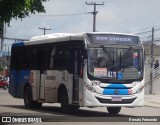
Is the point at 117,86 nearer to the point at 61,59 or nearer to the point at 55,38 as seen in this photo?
the point at 61,59

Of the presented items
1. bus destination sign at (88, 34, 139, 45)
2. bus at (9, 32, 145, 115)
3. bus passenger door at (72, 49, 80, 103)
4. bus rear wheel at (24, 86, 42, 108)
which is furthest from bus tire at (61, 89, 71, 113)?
bus rear wheel at (24, 86, 42, 108)

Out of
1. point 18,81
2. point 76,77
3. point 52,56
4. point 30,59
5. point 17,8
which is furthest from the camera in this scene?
point 18,81

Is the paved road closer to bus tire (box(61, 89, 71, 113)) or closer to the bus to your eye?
bus tire (box(61, 89, 71, 113))

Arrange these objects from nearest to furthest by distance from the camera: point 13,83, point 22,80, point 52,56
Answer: point 52,56 < point 22,80 < point 13,83

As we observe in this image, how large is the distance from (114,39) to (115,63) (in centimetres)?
101

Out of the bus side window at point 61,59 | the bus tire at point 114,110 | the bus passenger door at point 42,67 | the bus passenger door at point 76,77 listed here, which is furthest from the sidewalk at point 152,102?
the bus passenger door at point 76,77

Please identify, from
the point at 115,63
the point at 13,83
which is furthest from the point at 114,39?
the point at 13,83

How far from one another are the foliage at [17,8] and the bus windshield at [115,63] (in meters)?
4.16

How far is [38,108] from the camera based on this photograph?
25.1 meters

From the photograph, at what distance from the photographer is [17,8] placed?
14.6m

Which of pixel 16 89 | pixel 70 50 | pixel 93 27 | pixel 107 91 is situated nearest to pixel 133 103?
pixel 107 91

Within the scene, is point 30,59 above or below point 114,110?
above

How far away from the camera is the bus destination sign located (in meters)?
20.0

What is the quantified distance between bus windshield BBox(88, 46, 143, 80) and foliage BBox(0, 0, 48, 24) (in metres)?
4.16
